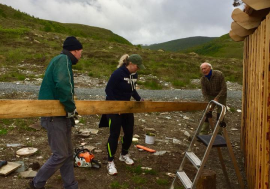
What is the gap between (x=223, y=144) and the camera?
3.93 metres

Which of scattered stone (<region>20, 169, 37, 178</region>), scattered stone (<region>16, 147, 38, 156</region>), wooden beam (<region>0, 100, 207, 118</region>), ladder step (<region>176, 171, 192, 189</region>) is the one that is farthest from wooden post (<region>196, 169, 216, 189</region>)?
scattered stone (<region>16, 147, 38, 156</region>)

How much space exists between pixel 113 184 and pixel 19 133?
3.00m

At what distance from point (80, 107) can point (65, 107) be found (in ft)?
0.79

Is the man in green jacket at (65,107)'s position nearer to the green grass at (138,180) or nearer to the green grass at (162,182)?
the green grass at (138,180)

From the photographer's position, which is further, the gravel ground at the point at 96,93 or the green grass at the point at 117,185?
the gravel ground at the point at 96,93

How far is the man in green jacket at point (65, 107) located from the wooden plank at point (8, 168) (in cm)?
88

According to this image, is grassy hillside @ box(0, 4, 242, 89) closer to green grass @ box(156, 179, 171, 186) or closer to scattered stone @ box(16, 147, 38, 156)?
scattered stone @ box(16, 147, 38, 156)

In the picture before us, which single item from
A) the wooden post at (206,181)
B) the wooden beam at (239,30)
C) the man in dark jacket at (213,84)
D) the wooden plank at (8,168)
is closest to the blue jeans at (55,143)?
the wooden plank at (8,168)

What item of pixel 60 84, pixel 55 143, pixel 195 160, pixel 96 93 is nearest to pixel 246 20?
pixel 195 160

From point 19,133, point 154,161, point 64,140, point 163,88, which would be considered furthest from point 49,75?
point 163,88

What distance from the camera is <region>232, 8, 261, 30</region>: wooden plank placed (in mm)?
4133

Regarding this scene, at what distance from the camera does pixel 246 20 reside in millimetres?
4250

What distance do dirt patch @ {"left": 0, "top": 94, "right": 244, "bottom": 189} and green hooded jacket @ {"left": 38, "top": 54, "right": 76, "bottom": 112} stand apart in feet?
5.03

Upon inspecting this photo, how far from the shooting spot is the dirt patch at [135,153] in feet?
14.2
